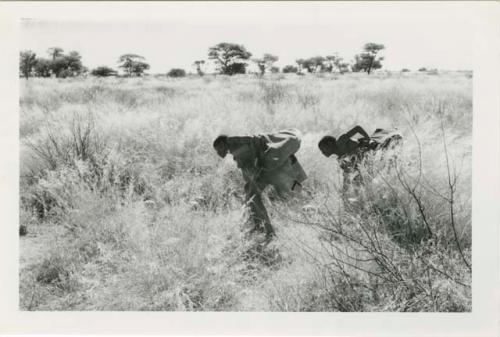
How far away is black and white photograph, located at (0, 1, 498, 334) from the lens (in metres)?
2.91

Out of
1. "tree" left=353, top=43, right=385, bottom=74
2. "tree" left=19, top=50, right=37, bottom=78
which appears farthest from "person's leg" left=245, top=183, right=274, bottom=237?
"tree" left=19, top=50, right=37, bottom=78

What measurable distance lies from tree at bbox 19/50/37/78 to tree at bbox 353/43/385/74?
2132mm

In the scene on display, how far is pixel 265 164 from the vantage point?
3096 mm

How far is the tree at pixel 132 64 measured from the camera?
11.3 feet

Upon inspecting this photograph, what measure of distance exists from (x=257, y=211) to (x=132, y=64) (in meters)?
1.39

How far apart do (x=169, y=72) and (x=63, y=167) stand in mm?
996

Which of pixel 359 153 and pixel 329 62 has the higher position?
pixel 329 62

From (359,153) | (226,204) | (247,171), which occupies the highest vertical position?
(359,153)

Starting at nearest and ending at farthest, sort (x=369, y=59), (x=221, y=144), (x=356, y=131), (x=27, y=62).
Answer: (x=221, y=144)
(x=356, y=131)
(x=27, y=62)
(x=369, y=59)

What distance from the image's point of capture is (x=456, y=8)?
3.15 meters

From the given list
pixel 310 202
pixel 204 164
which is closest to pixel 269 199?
pixel 310 202

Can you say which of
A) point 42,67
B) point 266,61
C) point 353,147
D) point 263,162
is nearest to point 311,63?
point 266,61

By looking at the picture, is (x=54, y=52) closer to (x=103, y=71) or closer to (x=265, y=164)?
(x=103, y=71)

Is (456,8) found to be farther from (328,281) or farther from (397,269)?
(328,281)
